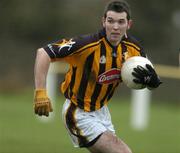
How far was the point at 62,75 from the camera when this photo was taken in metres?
22.0

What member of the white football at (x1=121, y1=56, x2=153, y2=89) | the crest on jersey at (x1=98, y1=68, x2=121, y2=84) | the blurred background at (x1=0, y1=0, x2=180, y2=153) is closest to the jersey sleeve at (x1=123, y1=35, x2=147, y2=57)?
the white football at (x1=121, y1=56, x2=153, y2=89)

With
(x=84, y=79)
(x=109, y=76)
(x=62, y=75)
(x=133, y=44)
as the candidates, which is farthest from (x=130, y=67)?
(x=62, y=75)

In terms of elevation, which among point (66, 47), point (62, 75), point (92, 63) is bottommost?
point (92, 63)

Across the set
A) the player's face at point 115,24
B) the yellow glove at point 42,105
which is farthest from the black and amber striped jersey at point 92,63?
the yellow glove at point 42,105

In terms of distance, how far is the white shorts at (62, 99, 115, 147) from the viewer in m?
8.25

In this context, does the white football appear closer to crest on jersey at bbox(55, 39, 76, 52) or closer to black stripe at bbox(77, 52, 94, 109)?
black stripe at bbox(77, 52, 94, 109)

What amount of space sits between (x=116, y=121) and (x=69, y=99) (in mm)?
10090

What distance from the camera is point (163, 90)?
80.4ft

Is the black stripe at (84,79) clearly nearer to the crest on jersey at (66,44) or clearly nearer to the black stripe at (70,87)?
the black stripe at (70,87)

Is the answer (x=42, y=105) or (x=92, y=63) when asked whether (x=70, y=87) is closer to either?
(x=92, y=63)

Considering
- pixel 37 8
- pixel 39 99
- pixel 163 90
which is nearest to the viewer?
pixel 39 99

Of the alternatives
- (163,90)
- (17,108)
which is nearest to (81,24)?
(163,90)

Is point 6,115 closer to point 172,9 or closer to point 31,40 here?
point 31,40

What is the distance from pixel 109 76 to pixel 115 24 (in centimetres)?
56
